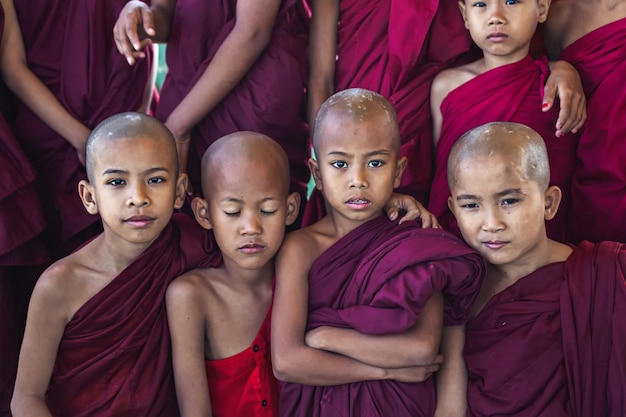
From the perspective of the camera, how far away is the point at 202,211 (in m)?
2.79

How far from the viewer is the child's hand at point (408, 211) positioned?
8.88 feet

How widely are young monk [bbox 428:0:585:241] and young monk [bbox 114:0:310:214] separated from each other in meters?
0.59

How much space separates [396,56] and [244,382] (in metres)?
1.34

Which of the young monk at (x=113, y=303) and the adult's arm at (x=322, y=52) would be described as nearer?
the young monk at (x=113, y=303)

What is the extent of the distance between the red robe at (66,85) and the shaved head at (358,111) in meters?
0.94

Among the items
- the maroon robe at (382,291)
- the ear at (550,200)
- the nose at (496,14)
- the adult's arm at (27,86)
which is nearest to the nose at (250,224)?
the maroon robe at (382,291)

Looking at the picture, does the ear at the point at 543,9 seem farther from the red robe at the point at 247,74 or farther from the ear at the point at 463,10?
the red robe at the point at 247,74

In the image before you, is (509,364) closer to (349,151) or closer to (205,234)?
(349,151)

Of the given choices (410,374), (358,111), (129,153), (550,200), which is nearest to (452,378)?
(410,374)

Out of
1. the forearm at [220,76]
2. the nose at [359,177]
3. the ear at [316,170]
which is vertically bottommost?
the nose at [359,177]

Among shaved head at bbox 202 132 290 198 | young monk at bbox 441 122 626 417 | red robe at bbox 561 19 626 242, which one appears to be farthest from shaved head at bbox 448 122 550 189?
shaved head at bbox 202 132 290 198

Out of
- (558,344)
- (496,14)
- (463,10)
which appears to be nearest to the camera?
(558,344)

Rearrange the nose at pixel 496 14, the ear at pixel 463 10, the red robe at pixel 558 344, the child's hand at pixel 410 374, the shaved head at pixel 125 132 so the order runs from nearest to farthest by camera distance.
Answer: the red robe at pixel 558 344 → the child's hand at pixel 410 374 → the shaved head at pixel 125 132 → the nose at pixel 496 14 → the ear at pixel 463 10

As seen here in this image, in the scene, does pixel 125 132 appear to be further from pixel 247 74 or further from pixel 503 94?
pixel 503 94
